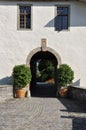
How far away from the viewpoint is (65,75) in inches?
876

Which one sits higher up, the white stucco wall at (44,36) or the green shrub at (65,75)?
the white stucco wall at (44,36)

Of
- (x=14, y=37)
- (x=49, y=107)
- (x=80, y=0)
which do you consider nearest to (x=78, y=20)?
(x=80, y=0)

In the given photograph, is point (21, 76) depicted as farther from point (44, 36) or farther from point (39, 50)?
point (44, 36)

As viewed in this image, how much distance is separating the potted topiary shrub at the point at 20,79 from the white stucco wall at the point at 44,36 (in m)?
0.96

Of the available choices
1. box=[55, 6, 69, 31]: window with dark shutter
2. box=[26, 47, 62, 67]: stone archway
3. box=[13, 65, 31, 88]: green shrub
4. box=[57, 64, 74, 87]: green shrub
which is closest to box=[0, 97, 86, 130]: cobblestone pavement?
box=[13, 65, 31, 88]: green shrub

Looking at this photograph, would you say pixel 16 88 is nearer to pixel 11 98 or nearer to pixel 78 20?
pixel 11 98

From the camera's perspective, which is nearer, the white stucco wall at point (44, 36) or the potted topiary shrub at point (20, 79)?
the potted topiary shrub at point (20, 79)

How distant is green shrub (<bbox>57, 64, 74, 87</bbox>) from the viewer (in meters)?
22.3

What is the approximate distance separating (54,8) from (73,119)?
11692 millimetres

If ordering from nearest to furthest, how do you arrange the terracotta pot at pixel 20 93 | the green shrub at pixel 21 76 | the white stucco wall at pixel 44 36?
the green shrub at pixel 21 76 < the terracotta pot at pixel 20 93 < the white stucco wall at pixel 44 36

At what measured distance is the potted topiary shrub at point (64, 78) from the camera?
2228 cm

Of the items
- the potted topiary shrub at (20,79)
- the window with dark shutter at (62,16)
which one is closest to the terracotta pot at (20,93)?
the potted topiary shrub at (20,79)

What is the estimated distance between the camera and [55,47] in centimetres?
2320

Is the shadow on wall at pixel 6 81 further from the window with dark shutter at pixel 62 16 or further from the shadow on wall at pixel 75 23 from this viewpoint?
the window with dark shutter at pixel 62 16
